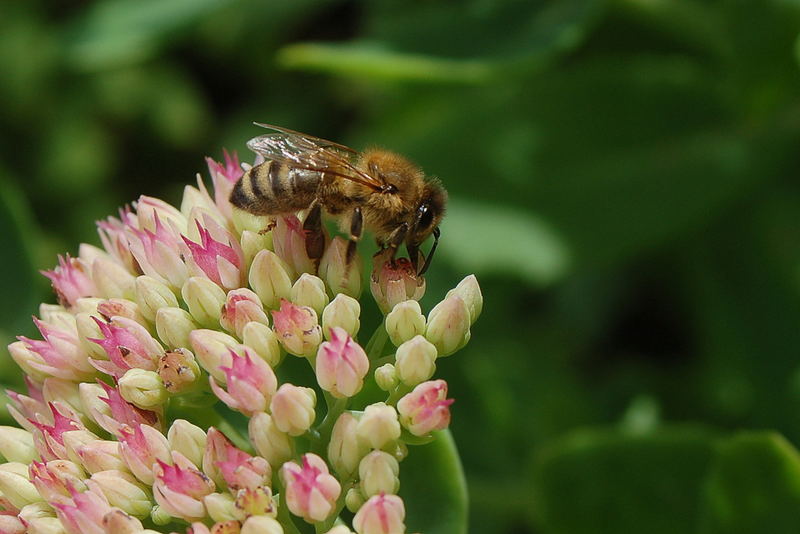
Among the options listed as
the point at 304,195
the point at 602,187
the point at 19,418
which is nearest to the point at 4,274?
the point at 19,418

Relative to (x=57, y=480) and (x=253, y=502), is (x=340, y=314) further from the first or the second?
(x=57, y=480)

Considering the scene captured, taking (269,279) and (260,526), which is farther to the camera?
(269,279)

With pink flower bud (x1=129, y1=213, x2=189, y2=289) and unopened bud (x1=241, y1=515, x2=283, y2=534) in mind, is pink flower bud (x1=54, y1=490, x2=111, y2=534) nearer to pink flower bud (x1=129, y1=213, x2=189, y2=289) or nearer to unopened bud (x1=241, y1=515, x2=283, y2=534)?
unopened bud (x1=241, y1=515, x2=283, y2=534)

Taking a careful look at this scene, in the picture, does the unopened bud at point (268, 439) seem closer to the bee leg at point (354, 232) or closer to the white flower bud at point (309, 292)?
the white flower bud at point (309, 292)

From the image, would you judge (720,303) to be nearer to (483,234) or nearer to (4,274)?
(483,234)

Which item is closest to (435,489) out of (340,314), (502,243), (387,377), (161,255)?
(387,377)

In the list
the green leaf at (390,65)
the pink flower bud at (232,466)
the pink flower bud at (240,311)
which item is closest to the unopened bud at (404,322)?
the pink flower bud at (240,311)
